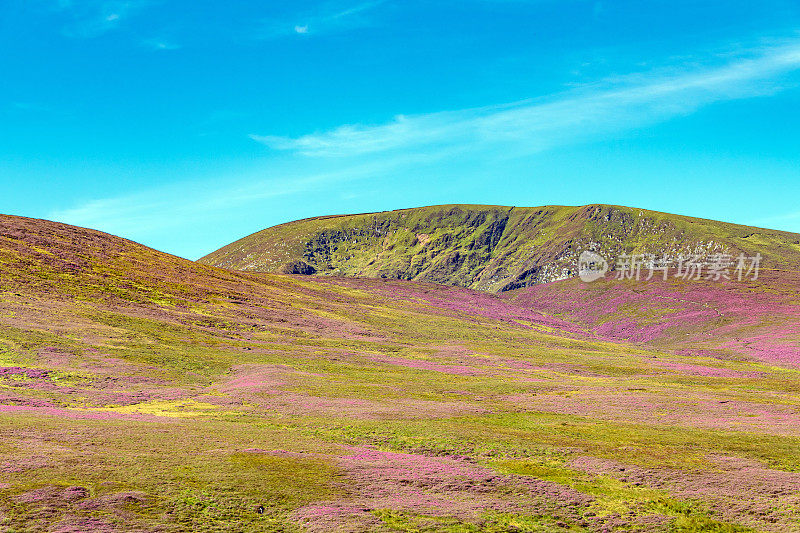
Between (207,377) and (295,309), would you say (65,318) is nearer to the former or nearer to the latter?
(207,377)

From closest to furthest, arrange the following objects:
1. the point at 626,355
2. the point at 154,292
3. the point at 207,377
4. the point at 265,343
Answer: the point at 207,377, the point at 265,343, the point at 626,355, the point at 154,292

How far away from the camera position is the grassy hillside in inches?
1019

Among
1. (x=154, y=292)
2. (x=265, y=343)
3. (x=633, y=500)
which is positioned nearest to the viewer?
(x=633, y=500)

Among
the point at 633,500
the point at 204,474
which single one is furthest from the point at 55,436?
the point at 633,500

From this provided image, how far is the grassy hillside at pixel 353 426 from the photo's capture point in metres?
25.9

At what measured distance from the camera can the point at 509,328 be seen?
140 meters

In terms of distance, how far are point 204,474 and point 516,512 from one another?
1458 cm

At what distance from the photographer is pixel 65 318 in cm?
8588

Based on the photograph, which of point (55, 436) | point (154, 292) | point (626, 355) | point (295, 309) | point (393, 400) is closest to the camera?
point (55, 436)

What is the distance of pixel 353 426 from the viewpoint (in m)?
42.8

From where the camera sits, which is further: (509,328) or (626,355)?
(509,328)

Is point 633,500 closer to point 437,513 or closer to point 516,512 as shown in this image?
point 516,512

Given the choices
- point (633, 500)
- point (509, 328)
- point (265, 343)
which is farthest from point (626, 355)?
point (633, 500)

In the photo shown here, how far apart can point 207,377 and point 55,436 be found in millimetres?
33170
